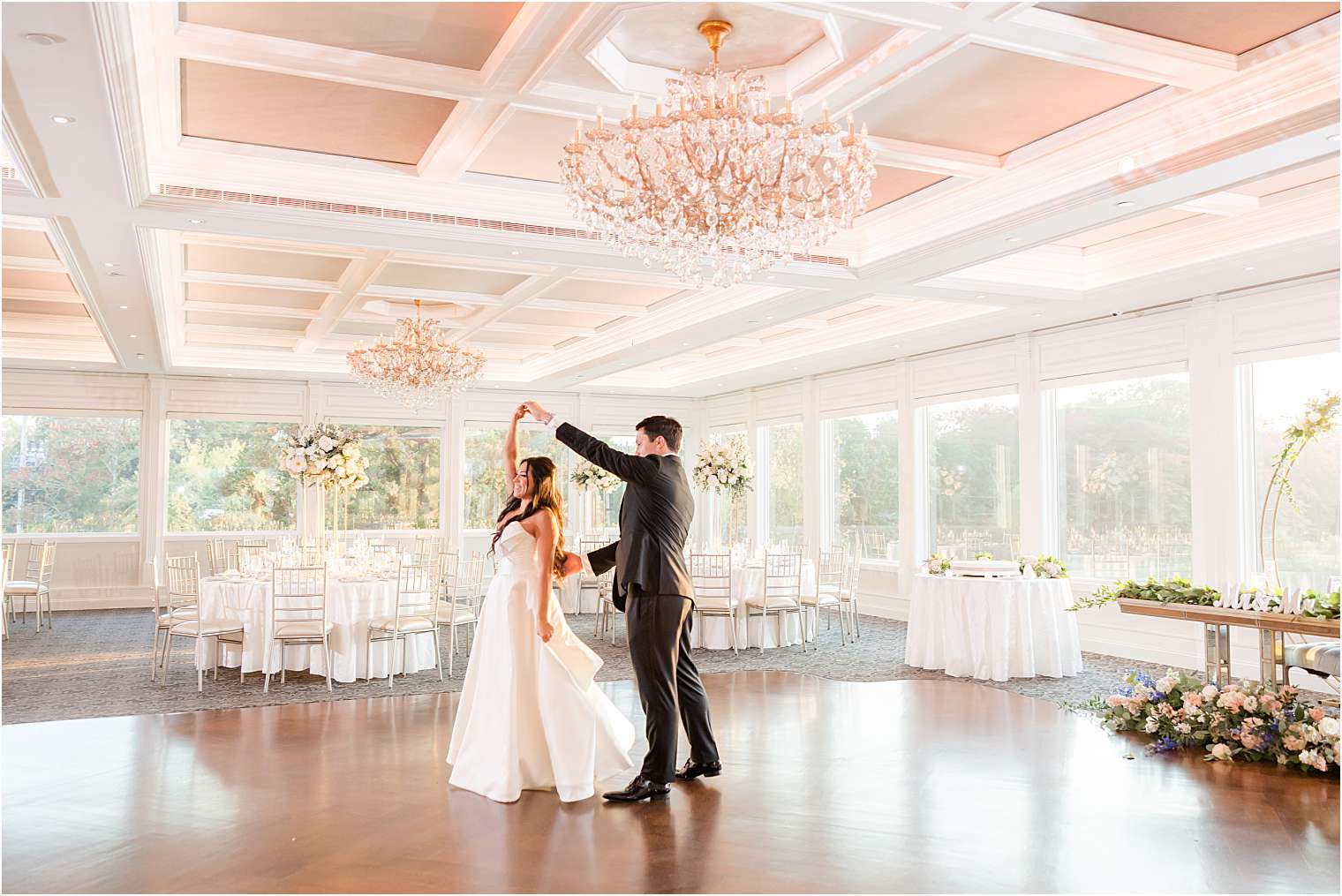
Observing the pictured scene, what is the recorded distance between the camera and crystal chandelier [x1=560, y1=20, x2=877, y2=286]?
4.07 meters

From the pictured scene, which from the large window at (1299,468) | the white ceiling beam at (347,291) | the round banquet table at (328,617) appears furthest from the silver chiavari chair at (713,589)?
the large window at (1299,468)

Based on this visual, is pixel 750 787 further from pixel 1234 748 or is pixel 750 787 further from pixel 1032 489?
pixel 1032 489

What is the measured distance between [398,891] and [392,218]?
442 cm

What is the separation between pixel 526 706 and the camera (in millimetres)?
4605

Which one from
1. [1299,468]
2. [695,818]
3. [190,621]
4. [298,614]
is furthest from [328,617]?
[1299,468]

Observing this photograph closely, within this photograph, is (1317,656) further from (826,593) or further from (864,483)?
(864,483)

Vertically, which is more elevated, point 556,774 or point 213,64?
point 213,64

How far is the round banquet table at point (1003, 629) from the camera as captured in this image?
7973 millimetres

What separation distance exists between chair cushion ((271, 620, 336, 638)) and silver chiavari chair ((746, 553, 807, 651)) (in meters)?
Answer: 4.20

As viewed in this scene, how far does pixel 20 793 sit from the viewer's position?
15.1 ft

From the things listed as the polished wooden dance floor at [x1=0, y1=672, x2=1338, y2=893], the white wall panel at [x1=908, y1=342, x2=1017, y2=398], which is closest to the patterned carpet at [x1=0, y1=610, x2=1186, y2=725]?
the polished wooden dance floor at [x1=0, y1=672, x2=1338, y2=893]

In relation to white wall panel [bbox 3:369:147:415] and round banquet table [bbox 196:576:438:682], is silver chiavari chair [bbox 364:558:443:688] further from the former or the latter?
white wall panel [bbox 3:369:147:415]

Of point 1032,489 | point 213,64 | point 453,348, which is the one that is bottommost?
point 1032,489

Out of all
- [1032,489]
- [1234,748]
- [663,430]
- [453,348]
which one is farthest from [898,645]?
[663,430]
